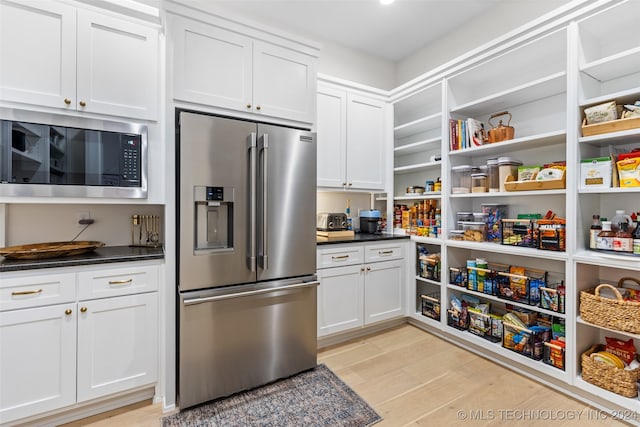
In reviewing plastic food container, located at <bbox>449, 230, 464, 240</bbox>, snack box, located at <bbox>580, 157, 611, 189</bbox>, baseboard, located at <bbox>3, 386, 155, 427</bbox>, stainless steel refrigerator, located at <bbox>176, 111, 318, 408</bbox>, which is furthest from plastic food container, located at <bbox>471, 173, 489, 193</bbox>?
baseboard, located at <bbox>3, 386, 155, 427</bbox>

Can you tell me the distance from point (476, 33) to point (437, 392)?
311 centimetres

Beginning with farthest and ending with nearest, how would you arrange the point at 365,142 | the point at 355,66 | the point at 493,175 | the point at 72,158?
the point at 355,66, the point at 365,142, the point at 493,175, the point at 72,158

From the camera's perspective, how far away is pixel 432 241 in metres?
2.84

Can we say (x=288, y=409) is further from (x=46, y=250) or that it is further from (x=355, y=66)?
(x=355, y=66)

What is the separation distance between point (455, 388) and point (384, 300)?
984mm

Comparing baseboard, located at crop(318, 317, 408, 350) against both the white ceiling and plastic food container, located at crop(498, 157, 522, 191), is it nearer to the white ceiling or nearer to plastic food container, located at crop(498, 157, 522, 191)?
plastic food container, located at crop(498, 157, 522, 191)

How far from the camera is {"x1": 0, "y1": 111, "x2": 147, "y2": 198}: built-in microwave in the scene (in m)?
1.68

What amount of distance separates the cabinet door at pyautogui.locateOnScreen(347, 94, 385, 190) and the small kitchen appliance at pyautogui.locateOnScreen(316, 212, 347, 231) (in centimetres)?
40

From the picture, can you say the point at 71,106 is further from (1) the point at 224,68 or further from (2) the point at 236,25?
(2) the point at 236,25

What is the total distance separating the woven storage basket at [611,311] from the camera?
5.51ft

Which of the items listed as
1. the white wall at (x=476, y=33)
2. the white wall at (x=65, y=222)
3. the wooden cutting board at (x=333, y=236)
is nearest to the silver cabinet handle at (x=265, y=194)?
the wooden cutting board at (x=333, y=236)

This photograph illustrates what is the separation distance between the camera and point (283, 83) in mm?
2182

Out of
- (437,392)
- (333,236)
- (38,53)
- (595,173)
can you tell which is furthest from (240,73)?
(437,392)

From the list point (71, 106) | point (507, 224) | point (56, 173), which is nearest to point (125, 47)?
point (71, 106)
